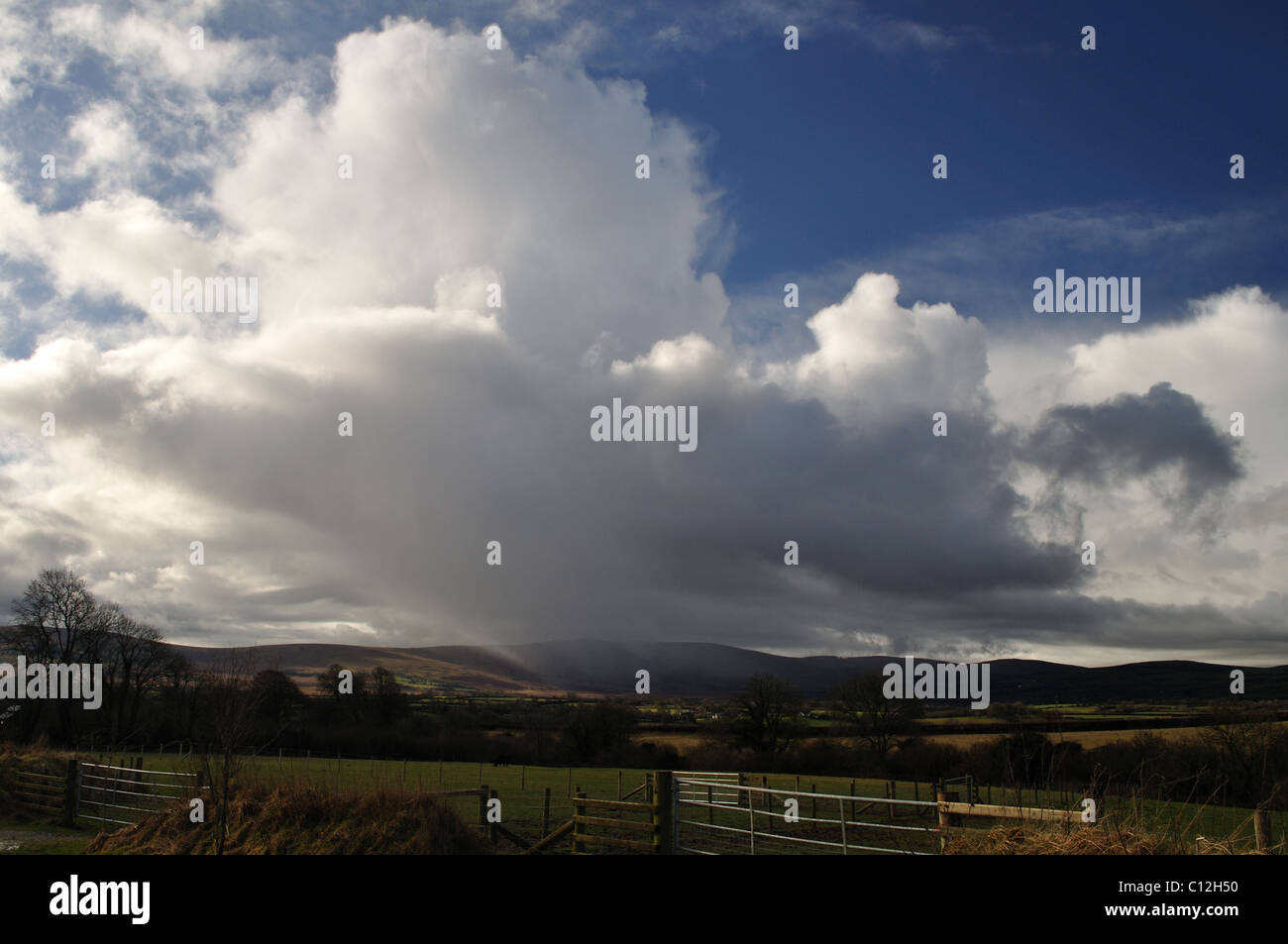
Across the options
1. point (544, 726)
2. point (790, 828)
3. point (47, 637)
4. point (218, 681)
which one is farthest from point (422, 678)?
point (218, 681)

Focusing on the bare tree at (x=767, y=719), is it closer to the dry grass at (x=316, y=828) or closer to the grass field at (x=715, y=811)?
the grass field at (x=715, y=811)

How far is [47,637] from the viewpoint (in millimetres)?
58938

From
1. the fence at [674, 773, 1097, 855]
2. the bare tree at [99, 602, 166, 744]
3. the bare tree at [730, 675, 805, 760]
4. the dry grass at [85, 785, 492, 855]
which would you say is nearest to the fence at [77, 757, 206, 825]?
the dry grass at [85, 785, 492, 855]

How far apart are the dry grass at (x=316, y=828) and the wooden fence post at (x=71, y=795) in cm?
807

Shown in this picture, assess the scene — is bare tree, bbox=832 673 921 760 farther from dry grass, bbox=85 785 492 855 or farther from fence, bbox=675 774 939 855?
dry grass, bbox=85 785 492 855

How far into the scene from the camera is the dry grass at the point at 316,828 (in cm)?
1509

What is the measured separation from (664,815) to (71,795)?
19137mm

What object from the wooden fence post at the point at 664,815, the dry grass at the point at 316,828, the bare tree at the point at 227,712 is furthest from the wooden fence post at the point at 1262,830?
the bare tree at the point at 227,712

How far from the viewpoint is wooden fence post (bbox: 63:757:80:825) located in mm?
23312

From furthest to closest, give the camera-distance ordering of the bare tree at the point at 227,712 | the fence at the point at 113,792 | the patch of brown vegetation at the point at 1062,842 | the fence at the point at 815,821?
the fence at the point at 113,792
the bare tree at the point at 227,712
the fence at the point at 815,821
the patch of brown vegetation at the point at 1062,842
